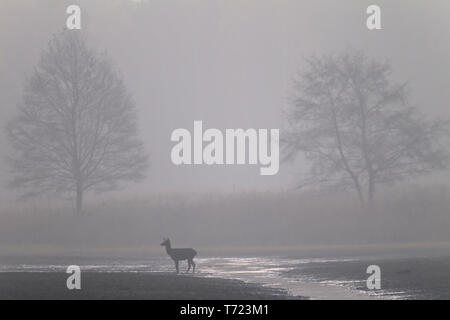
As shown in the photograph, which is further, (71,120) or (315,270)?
(71,120)

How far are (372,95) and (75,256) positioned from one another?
2153cm

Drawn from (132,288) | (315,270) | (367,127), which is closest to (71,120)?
Answer: (367,127)

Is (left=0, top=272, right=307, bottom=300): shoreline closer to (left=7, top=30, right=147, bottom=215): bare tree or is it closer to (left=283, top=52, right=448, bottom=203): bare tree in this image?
(left=7, top=30, right=147, bottom=215): bare tree

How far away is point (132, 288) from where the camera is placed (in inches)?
1000

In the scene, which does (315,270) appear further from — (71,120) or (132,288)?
(71,120)

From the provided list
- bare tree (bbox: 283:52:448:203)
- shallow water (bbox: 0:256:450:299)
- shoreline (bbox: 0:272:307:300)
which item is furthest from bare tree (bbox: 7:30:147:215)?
shoreline (bbox: 0:272:307:300)

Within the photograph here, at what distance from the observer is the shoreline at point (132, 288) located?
23.7 meters

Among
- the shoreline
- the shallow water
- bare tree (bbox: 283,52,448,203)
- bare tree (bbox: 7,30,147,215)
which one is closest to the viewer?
the shoreline

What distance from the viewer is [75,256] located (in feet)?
143

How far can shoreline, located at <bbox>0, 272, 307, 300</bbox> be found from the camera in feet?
77.6

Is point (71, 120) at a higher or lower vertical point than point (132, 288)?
higher

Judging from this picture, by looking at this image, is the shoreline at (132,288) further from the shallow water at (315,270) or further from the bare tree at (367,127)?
the bare tree at (367,127)

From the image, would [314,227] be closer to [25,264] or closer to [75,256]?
[75,256]

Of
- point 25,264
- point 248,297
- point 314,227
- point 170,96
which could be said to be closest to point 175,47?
point 170,96
